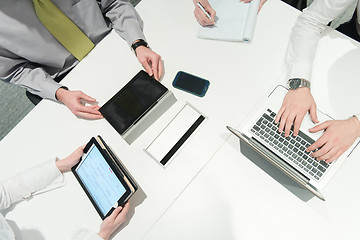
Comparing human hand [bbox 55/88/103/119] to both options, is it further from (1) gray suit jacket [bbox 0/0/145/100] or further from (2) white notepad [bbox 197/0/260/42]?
(2) white notepad [bbox 197/0/260/42]

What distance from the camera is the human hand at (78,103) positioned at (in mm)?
901

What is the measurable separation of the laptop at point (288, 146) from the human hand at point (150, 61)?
0.38 m

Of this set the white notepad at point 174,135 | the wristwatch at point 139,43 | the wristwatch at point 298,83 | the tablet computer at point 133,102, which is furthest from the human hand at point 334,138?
the wristwatch at point 139,43

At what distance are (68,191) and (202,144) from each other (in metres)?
0.51

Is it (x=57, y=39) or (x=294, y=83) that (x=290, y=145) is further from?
(x=57, y=39)

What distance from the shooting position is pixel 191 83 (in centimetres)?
89

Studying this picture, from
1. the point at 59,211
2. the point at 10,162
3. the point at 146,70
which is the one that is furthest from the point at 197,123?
the point at 10,162

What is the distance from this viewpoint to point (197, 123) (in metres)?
0.84

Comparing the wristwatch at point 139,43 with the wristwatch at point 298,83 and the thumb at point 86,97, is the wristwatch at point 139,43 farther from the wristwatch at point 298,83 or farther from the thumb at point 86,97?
the wristwatch at point 298,83

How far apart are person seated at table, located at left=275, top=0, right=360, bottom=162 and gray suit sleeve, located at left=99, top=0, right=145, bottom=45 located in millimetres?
596

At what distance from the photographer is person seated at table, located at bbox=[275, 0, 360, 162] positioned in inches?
27.0

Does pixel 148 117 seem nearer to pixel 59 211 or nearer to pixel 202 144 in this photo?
pixel 202 144

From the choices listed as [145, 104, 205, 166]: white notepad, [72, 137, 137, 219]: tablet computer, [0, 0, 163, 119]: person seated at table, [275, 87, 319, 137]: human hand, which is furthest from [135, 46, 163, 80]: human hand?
[275, 87, 319, 137]: human hand

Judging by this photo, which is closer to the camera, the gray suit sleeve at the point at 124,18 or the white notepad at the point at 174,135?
the white notepad at the point at 174,135
